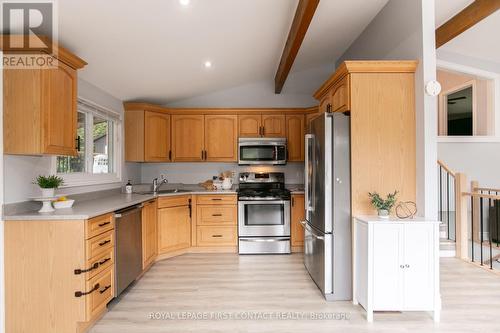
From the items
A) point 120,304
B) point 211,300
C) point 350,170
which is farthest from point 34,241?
point 350,170

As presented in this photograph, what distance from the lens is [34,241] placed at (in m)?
2.13

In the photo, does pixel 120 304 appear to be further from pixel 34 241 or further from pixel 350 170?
pixel 350 170

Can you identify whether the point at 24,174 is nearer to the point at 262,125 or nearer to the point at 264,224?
the point at 264,224

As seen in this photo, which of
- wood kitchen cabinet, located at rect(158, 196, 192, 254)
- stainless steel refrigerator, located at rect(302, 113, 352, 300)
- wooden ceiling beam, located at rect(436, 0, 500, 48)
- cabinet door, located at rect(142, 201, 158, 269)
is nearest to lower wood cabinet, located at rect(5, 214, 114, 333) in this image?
cabinet door, located at rect(142, 201, 158, 269)

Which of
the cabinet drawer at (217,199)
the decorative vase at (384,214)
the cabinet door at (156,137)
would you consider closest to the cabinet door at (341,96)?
the decorative vase at (384,214)

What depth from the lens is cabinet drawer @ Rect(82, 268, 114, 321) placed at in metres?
2.18

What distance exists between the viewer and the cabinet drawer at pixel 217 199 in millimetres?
4289

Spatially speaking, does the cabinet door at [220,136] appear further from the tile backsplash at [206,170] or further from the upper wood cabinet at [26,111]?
the upper wood cabinet at [26,111]

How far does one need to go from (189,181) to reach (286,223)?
1.79m

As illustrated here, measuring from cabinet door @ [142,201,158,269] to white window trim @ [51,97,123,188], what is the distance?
65 centimetres

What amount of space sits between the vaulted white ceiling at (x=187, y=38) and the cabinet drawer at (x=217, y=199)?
5.30 feet

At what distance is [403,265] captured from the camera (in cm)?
231

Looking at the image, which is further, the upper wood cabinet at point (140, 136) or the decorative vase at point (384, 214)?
the upper wood cabinet at point (140, 136)

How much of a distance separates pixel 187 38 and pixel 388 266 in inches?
106
